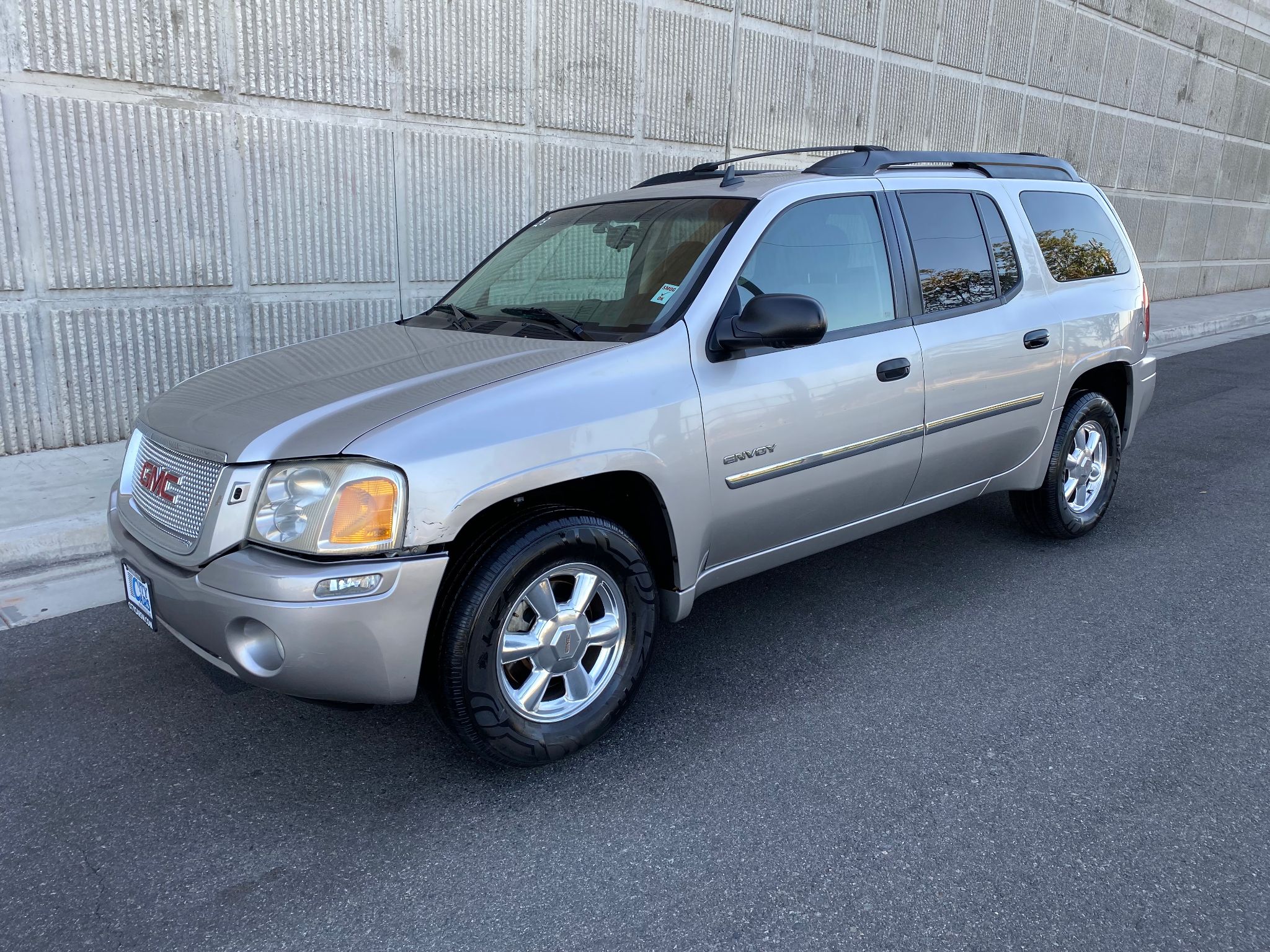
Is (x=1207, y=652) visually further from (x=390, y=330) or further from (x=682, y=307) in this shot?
(x=390, y=330)

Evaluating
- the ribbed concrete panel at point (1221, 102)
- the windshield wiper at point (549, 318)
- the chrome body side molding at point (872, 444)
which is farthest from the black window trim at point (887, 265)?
the ribbed concrete panel at point (1221, 102)

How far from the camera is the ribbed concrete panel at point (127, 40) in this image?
571cm

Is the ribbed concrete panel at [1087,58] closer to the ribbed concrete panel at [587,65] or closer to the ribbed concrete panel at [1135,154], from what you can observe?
the ribbed concrete panel at [1135,154]

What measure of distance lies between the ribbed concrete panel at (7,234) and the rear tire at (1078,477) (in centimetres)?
581

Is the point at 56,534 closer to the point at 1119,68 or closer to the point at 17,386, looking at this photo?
the point at 17,386

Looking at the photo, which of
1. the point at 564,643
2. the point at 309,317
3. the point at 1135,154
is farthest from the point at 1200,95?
the point at 564,643

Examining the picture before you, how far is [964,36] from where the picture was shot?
43.2 ft

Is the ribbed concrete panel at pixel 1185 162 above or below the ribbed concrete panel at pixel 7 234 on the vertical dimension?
above

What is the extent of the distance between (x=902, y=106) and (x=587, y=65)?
18.3 ft

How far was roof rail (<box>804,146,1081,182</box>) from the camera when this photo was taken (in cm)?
413

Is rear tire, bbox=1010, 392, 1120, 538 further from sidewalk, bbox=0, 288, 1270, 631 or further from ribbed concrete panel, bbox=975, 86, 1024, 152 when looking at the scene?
ribbed concrete panel, bbox=975, 86, 1024, 152

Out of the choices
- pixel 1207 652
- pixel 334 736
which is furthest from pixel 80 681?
pixel 1207 652

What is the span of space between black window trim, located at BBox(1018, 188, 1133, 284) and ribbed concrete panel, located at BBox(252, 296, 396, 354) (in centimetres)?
405

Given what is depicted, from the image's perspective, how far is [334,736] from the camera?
3.30 m
